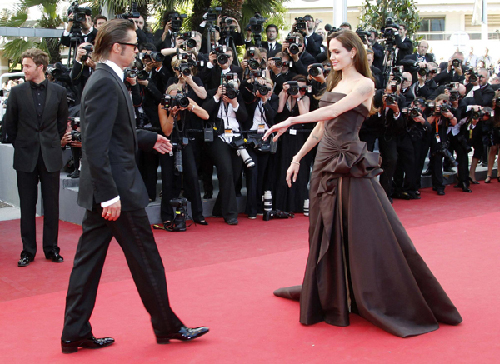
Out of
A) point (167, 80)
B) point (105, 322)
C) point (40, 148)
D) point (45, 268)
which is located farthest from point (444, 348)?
point (167, 80)

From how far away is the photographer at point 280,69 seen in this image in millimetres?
8328

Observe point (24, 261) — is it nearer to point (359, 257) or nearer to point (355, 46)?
point (359, 257)

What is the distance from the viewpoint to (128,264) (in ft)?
11.2

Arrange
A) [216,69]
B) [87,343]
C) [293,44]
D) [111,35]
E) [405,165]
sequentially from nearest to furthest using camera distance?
[111,35] < [87,343] < [216,69] < [293,44] < [405,165]

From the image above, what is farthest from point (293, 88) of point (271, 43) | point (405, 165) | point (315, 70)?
point (405, 165)

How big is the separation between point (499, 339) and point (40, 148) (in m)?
4.18

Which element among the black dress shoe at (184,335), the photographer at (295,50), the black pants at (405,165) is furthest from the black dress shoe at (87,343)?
the black pants at (405,165)

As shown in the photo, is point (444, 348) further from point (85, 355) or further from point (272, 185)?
point (272, 185)

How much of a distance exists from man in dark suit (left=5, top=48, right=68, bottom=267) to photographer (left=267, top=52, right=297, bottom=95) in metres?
3.40

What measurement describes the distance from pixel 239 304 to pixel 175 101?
3198mm

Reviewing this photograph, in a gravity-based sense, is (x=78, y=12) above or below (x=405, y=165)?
above

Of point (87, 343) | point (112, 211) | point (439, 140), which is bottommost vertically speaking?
point (87, 343)

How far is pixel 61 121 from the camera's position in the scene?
5.96 m

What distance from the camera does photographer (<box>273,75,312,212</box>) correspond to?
311 inches
